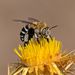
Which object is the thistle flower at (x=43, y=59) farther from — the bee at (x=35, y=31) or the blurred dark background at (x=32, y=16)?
the blurred dark background at (x=32, y=16)

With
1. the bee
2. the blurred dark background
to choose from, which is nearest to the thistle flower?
the bee

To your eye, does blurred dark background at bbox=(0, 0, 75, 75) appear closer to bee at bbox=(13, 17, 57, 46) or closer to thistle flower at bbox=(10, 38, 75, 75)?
bee at bbox=(13, 17, 57, 46)

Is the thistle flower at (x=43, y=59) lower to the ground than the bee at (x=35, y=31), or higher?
lower

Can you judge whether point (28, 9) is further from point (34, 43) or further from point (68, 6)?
point (34, 43)

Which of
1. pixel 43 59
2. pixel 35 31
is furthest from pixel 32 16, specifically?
pixel 43 59

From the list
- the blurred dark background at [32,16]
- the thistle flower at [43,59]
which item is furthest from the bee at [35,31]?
the blurred dark background at [32,16]

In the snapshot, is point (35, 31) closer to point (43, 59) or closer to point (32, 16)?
point (43, 59)
